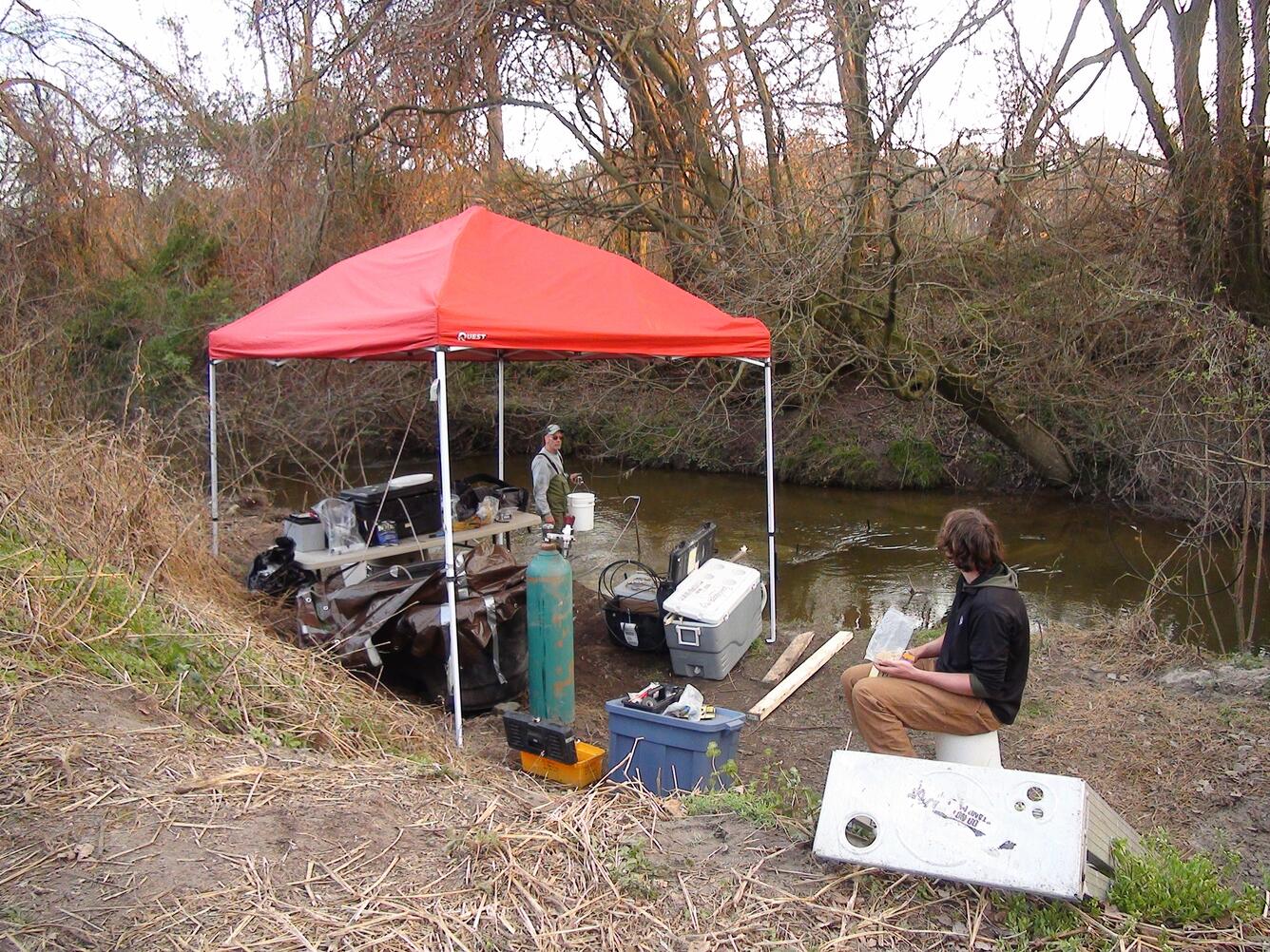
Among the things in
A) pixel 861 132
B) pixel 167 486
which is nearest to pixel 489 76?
pixel 861 132

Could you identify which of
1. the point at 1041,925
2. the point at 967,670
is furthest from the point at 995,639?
the point at 1041,925

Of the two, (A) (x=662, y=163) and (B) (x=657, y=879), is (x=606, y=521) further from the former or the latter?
(B) (x=657, y=879)

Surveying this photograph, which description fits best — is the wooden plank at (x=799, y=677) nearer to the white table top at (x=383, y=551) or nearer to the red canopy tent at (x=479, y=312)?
the red canopy tent at (x=479, y=312)

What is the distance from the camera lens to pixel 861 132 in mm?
10570

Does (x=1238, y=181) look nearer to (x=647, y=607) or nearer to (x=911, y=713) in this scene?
(x=647, y=607)

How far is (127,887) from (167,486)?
213 inches

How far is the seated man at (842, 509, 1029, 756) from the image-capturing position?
3.69m

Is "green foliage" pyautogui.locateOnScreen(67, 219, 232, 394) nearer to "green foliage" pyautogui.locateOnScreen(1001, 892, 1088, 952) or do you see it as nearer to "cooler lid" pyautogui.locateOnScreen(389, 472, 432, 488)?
"cooler lid" pyautogui.locateOnScreen(389, 472, 432, 488)

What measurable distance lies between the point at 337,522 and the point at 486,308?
2.36 meters

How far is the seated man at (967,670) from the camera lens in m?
3.69

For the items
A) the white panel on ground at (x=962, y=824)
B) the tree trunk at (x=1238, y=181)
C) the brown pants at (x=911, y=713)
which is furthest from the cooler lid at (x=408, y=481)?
the tree trunk at (x=1238, y=181)

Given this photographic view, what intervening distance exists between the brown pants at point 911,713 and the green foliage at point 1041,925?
1216mm

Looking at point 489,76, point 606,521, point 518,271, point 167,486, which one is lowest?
point 606,521

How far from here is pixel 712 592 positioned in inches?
259
